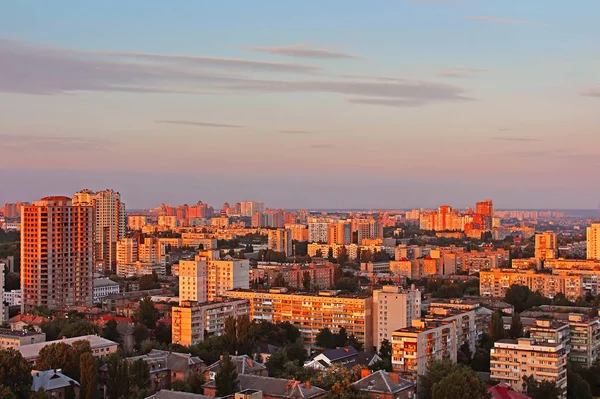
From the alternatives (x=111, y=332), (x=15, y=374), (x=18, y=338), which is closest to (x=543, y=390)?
(x=15, y=374)

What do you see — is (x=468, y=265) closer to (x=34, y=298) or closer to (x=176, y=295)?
(x=176, y=295)

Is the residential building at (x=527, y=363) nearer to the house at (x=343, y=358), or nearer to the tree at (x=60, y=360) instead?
the house at (x=343, y=358)

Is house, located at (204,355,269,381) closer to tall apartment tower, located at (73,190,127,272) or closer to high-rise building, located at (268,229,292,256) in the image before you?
tall apartment tower, located at (73,190,127,272)

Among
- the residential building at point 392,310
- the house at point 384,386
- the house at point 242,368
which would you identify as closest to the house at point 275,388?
the house at point 242,368

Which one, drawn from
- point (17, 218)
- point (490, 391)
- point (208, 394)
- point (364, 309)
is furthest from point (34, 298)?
point (17, 218)

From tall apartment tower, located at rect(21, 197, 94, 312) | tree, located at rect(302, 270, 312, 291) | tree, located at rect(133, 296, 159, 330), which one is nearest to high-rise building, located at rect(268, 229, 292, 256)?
tree, located at rect(302, 270, 312, 291)

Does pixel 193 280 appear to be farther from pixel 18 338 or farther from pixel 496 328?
pixel 496 328
